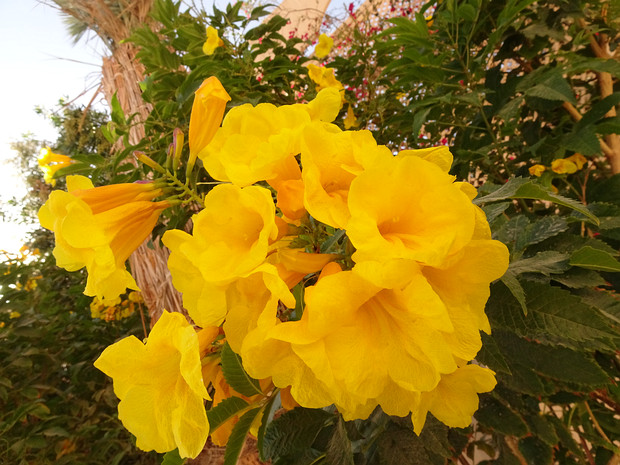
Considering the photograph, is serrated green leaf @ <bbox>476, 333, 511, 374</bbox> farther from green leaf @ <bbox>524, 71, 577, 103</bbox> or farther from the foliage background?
green leaf @ <bbox>524, 71, 577, 103</bbox>

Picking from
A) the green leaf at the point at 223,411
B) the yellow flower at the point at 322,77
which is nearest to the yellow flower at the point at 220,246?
the green leaf at the point at 223,411

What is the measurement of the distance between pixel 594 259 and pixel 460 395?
196mm

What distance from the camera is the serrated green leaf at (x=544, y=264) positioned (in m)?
0.36

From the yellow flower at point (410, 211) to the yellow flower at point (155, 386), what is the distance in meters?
0.15

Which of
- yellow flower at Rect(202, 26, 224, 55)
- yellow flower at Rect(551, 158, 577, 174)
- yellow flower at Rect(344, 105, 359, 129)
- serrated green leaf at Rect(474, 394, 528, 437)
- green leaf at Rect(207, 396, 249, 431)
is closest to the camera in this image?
green leaf at Rect(207, 396, 249, 431)

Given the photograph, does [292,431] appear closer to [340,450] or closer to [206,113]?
[340,450]

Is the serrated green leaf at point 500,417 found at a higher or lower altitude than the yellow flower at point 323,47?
lower

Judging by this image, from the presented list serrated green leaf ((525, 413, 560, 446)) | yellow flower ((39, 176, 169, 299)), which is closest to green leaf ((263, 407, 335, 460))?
yellow flower ((39, 176, 169, 299))

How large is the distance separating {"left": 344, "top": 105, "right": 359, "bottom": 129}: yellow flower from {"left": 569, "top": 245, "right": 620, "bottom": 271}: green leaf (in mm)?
942

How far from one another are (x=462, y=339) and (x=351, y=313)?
80mm

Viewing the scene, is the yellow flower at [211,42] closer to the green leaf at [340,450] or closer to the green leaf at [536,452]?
the green leaf at [340,450]

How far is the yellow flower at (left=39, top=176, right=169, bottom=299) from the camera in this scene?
30 centimetres

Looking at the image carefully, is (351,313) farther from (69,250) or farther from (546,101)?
(546,101)

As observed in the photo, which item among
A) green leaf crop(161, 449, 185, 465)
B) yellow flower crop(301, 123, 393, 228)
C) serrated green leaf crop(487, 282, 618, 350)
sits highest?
yellow flower crop(301, 123, 393, 228)
